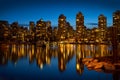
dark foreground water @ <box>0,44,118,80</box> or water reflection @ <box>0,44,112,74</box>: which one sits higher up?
water reflection @ <box>0,44,112,74</box>

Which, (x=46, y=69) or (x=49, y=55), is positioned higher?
(x=49, y=55)

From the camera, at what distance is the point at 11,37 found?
368ft

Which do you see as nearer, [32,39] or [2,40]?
[2,40]

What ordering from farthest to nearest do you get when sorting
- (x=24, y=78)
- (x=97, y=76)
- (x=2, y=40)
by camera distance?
(x=2, y=40) < (x=97, y=76) < (x=24, y=78)

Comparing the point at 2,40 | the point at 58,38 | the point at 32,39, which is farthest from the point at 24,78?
the point at 58,38

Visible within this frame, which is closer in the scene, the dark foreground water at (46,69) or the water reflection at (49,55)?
the dark foreground water at (46,69)

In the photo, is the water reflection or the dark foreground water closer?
the dark foreground water

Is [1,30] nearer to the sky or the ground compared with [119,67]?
nearer to the sky

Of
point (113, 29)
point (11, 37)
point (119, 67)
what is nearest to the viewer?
point (119, 67)

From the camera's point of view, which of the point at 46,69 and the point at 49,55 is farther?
the point at 49,55

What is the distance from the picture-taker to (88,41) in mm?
128000

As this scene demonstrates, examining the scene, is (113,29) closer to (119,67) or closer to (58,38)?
(119,67)

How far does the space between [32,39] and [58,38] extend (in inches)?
545

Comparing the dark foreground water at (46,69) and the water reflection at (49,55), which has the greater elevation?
the water reflection at (49,55)
